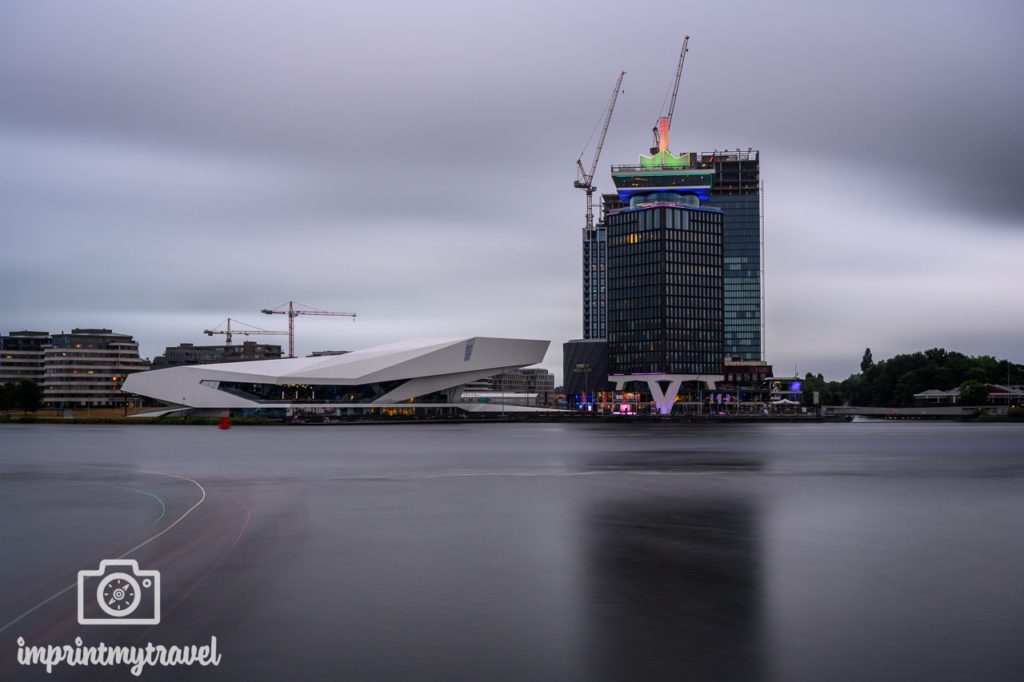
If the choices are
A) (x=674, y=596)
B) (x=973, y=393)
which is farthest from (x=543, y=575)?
(x=973, y=393)

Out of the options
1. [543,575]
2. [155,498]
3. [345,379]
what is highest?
[345,379]

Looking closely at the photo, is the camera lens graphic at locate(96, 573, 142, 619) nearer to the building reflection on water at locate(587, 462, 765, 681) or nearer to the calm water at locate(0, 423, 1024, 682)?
the calm water at locate(0, 423, 1024, 682)

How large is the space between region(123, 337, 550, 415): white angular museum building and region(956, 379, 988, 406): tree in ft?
302

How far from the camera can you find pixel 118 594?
14797 mm

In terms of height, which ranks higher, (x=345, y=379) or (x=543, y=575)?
(x=345, y=379)

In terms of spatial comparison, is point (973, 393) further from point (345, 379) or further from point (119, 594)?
point (119, 594)

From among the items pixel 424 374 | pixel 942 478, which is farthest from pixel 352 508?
pixel 424 374

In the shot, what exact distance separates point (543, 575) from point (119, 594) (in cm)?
740

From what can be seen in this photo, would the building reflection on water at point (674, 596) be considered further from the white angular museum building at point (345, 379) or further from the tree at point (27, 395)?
the tree at point (27, 395)

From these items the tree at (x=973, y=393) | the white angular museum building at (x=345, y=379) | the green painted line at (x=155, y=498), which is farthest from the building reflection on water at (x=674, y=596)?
the tree at (x=973, y=393)

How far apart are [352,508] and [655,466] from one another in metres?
23.0

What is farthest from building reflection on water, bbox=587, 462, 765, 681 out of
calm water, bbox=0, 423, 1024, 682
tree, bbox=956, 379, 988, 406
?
tree, bbox=956, 379, 988, 406

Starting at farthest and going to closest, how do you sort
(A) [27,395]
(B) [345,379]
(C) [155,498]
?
(A) [27,395] → (B) [345,379] → (C) [155,498]

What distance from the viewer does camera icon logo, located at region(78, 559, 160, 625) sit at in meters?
12.8
